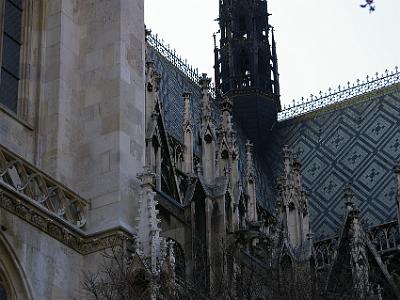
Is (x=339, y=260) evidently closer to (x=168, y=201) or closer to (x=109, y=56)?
(x=168, y=201)

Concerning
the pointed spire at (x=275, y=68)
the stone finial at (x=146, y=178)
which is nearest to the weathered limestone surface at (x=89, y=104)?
the stone finial at (x=146, y=178)

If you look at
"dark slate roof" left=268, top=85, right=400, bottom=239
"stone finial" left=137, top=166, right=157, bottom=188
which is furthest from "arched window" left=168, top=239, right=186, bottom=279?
"dark slate roof" left=268, top=85, right=400, bottom=239

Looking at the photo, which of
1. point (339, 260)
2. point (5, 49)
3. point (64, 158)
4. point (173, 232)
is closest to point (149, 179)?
point (64, 158)

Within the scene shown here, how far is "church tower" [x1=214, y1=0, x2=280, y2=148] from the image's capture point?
35.0 m

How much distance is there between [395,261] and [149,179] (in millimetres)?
11857

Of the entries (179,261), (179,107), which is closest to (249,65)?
(179,107)

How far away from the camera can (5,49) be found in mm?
16641

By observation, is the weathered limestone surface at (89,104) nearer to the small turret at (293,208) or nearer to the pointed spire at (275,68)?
the small turret at (293,208)

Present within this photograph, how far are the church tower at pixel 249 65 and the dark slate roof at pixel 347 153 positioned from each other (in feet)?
2.34

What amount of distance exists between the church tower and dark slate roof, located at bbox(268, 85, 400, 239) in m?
0.71

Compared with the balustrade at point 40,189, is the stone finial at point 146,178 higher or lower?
higher

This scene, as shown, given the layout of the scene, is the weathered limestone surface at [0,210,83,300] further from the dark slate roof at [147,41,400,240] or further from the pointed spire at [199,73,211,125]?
the dark slate roof at [147,41,400,240]

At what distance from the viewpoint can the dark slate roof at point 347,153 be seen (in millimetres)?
30156

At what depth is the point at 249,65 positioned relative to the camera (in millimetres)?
35625
